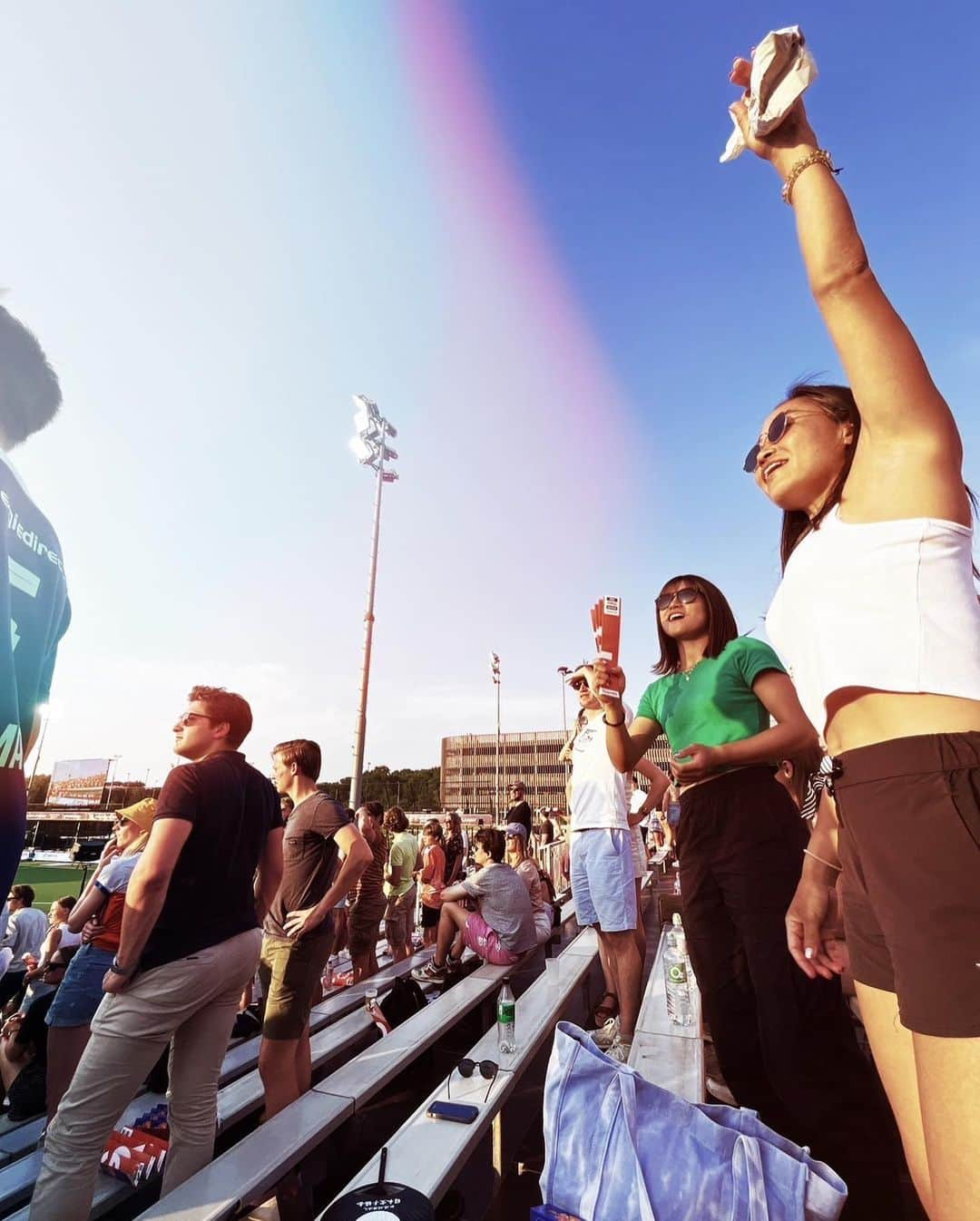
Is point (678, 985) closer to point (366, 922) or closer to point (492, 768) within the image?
point (366, 922)

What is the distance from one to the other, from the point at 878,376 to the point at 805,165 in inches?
21.6

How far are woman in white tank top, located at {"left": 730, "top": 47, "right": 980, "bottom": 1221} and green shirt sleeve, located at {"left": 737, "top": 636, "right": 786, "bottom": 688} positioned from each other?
1024 millimetres

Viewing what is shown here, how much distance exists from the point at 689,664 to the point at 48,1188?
3266 mm

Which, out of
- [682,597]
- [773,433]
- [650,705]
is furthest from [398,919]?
[773,433]

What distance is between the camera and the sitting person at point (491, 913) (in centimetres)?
566

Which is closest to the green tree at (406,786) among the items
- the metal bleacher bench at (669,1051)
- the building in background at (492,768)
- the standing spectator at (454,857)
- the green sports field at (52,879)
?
the building in background at (492,768)

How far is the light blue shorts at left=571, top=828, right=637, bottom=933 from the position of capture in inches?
160

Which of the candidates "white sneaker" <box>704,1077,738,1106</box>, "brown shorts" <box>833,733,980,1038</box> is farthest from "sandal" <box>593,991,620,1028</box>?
"brown shorts" <box>833,733,980,1038</box>

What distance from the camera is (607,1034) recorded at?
3.67m

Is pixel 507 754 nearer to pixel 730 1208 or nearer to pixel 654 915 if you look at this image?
pixel 654 915

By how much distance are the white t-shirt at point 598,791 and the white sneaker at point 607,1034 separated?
1.19 meters

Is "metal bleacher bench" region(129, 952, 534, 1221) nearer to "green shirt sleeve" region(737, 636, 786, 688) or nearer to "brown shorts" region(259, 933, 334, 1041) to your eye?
"brown shorts" region(259, 933, 334, 1041)

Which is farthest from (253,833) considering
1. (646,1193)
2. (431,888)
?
(431,888)

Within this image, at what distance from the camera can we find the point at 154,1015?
2463 mm
